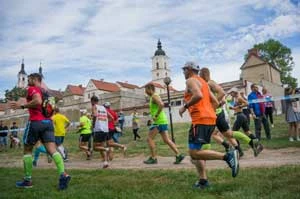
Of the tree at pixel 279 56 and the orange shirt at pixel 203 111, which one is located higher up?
the tree at pixel 279 56

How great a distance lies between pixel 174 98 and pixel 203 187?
50.4 meters

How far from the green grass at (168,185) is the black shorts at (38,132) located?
2.97 feet

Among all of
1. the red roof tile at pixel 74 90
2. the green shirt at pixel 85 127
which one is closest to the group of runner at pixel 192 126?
the green shirt at pixel 85 127

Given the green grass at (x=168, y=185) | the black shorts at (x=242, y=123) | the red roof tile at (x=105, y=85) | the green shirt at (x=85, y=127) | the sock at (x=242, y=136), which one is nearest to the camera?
the green grass at (x=168, y=185)

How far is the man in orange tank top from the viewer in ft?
15.8

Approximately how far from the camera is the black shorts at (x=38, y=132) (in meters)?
5.80

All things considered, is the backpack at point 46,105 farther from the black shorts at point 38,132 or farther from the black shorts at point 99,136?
the black shorts at point 99,136

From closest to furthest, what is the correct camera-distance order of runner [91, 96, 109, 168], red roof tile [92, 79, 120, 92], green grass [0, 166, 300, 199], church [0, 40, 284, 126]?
green grass [0, 166, 300, 199] → runner [91, 96, 109, 168] → church [0, 40, 284, 126] → red roof tile [92, 79, 120, 92]

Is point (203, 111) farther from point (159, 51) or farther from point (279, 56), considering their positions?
point (159, 51)

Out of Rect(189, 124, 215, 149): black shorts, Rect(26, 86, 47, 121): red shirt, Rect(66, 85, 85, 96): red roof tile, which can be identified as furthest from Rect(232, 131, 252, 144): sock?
Rect(66, 85, 85, 96): red roof tile

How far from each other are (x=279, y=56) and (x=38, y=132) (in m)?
58.9

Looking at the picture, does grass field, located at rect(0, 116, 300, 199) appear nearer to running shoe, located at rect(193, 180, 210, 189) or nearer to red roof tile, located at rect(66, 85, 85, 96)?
running shoe, located at rect(193, 180, 210, 189)

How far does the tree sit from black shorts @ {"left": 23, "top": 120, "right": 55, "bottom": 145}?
5707cm

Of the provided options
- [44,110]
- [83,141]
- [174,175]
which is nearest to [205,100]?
[174,175]
